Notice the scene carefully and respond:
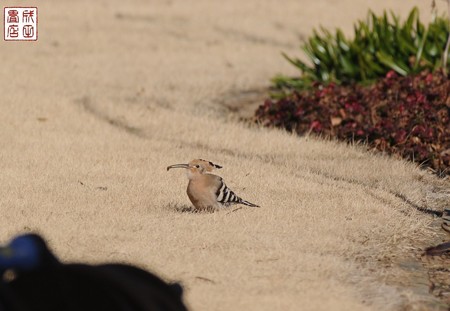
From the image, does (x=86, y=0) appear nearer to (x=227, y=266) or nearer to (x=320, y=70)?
(x=320, y=70)

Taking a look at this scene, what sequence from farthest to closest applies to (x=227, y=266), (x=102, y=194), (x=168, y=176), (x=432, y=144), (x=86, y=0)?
1. (x=86, y=0)
2. (x=432, y=144)
3. (x=168, y=176)
4. (x=102, y=194)
5. (x=227, y=266)

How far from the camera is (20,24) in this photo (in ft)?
59.8

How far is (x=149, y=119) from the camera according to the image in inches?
524

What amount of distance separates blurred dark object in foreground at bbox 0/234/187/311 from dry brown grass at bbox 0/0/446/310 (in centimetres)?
227

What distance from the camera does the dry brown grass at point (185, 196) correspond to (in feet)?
22.5

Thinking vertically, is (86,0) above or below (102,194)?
above

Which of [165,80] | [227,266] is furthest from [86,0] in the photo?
[227,266]

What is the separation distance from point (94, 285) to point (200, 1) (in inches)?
829

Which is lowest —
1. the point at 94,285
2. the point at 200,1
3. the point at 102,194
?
the point at 102,194

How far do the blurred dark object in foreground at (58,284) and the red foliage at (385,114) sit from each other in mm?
7883

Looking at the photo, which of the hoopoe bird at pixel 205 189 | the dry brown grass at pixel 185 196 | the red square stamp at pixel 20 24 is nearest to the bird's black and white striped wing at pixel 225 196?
the hoopoe bird at pixel 205 189

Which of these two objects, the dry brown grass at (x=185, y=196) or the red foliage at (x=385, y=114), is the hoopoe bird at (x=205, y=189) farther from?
the red foliage at (x=385, y=114)

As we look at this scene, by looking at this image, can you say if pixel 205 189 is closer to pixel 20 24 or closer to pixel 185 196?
pixel 185 196

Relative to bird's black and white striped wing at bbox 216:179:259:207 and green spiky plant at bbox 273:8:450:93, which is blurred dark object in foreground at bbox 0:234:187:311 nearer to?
bird's black and white striped wing at bbox 216:179:259:207
